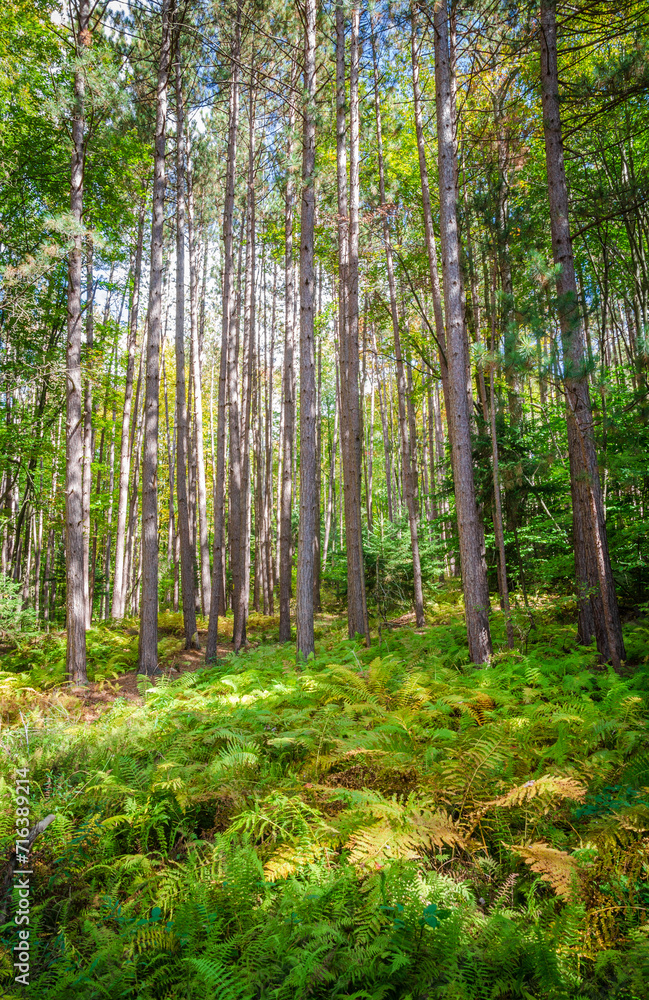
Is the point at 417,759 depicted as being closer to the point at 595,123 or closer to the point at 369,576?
the point at 369,576

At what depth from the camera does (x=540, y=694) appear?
478 cm

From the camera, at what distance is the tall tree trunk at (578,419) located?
5527 millimetres

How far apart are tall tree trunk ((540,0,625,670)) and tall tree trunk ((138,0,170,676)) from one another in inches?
237

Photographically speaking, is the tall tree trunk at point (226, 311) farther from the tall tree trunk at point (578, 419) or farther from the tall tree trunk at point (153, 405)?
the tall tree trunk at point (578, 419)

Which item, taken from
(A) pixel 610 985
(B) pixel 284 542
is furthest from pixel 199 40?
(A) pixel 610 985

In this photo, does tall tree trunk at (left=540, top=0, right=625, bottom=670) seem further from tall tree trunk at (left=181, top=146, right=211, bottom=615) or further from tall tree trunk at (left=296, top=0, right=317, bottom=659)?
tall tree trunk at (left=181, top=146, right=211, bottom=615)

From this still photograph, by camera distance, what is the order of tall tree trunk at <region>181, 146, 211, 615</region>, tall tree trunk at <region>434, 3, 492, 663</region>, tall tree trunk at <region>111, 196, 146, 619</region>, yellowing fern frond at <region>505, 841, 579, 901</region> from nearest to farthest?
yellowing fern frond at <region>505, 841, 579, 901</region>, tall tree trunk at <region>434, 3, 492, 663</region>, tall tree trunk at <region>181, 146, 211, 615</region>, tall tree trunk at <region>111, 196, 146, 619</region>

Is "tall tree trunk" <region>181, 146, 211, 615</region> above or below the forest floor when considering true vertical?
above

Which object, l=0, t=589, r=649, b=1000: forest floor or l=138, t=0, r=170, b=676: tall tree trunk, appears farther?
l=138, t=0, r=170, b=676: tall tree trunk

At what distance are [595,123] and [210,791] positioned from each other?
34.4 ft

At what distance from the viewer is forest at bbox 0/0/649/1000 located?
2441 mm

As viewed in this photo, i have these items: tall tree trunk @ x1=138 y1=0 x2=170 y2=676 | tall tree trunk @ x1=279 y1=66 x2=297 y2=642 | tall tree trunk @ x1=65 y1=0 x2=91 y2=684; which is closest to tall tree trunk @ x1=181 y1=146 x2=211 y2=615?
tall tree trunk @ x1=279 y1=66 x2=297 y2=642

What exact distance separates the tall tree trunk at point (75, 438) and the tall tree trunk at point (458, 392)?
548cm

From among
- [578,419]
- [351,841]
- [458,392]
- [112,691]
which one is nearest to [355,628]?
[112,691]
